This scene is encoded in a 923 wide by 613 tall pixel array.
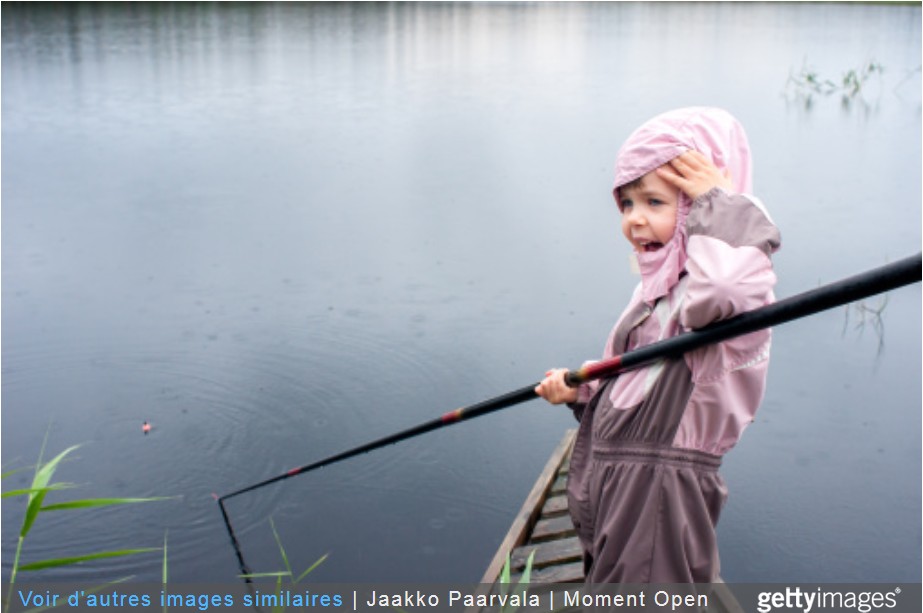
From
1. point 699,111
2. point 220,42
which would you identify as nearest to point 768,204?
point 699,111

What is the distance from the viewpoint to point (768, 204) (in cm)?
637

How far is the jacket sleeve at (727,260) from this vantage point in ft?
4.90

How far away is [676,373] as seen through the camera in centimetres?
161

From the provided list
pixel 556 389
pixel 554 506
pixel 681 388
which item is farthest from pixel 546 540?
pixel 681 388

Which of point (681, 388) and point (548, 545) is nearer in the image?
point (681, 388)

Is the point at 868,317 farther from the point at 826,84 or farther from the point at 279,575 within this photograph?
the point at 826,84

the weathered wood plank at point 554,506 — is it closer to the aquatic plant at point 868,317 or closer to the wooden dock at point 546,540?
the wooden dock at point 546,540

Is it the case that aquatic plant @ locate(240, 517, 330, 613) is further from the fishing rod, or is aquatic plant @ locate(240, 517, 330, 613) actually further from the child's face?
the child's face

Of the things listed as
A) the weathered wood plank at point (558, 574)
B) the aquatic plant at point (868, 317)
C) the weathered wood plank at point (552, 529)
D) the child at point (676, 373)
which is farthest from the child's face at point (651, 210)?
the aquatic plant at point (868, 317)

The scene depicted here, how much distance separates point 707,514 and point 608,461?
0.55ft

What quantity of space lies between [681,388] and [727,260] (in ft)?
0.71

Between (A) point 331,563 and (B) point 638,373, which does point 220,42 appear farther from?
(B) point 638,373

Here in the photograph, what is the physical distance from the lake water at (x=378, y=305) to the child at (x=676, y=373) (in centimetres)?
172

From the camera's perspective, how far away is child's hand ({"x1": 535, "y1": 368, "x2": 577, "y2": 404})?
5.68 ft
